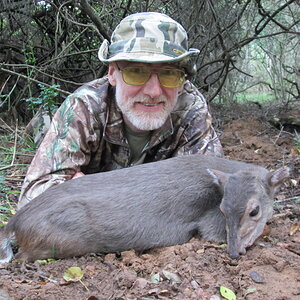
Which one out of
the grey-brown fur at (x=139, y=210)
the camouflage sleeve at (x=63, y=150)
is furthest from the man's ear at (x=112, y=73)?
the grey-brown fur at (x=139, y=210)

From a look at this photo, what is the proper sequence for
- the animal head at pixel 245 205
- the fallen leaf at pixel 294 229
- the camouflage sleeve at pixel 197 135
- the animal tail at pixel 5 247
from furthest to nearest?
the camouflage sleeve at pixel 197 135 < the fallen leaf at pixel 294 229 < the animal tail at pixel 5 247 < the animal head at pixel 245 205

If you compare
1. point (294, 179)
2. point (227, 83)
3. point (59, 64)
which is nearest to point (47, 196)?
point (294, 179)

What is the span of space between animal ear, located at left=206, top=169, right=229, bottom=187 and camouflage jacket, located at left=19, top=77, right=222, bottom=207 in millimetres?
1127

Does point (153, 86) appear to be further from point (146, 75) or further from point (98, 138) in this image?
point (98, 138)

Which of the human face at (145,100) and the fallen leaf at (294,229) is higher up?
the human face at (145,100)

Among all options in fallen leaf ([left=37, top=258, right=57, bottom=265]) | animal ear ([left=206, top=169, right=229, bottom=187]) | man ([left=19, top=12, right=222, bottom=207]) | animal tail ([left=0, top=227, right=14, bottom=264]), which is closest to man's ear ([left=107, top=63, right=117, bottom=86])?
man ([left=19, top=12, right=222, bottom=207])

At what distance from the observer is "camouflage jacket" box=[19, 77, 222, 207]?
418 centimetres

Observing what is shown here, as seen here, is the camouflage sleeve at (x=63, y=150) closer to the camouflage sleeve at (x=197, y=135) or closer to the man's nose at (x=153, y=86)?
the man's nose at (x=153, y=86)

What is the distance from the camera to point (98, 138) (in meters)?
4.56

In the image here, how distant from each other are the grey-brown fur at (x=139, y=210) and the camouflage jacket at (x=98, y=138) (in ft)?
2.37

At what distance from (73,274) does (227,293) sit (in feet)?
3.61

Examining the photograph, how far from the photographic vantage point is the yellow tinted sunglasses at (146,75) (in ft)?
13.3

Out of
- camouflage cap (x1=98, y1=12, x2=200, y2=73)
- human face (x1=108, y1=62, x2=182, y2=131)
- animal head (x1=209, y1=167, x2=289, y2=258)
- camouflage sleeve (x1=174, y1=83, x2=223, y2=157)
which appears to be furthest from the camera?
camouflage sleeve (x1=174, y1=83, x2=223, y2=157)

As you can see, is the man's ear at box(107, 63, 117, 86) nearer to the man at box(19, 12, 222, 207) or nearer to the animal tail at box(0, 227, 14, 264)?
the man at box(19, 12, 222, 207)
